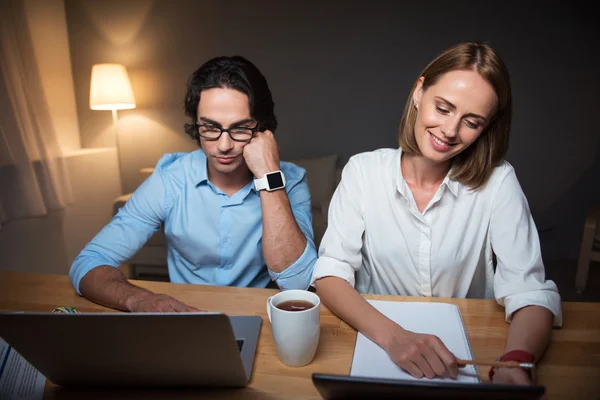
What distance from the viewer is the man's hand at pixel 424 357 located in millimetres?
744

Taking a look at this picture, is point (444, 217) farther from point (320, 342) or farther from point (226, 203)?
point (226, 203)

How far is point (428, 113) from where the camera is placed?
1.11 m

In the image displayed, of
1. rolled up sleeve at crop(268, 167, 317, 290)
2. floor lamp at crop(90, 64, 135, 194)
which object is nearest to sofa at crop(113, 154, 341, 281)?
floor lamp at crop(90, 64, 135, 194)

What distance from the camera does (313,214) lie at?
3.29 meters

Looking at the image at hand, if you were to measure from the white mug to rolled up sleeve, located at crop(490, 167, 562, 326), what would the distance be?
43cm

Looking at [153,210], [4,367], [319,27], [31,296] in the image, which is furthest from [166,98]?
[4,367]

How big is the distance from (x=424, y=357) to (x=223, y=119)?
2.83ft

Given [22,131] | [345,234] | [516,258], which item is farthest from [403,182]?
[22,131]

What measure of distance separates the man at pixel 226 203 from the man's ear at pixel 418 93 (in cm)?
43

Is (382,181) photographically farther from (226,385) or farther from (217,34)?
(217,34)

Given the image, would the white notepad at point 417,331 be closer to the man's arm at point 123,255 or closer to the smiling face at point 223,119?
the man's arm at point 123,255

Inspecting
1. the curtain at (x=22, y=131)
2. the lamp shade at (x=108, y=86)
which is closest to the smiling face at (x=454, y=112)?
the curtain at (x=22, y=131)

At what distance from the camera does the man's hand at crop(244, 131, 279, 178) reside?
1365mm

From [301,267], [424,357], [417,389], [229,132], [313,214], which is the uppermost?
[229,132]
